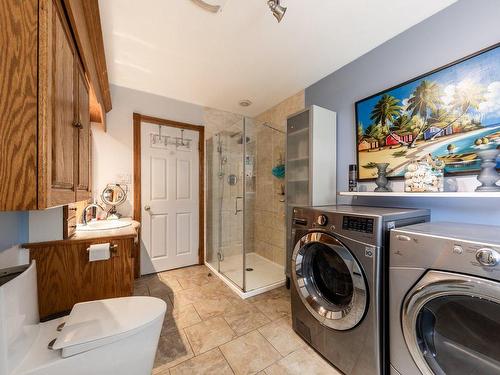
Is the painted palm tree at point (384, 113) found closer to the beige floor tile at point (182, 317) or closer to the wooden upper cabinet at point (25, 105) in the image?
the wooden upper cabinet at point (25, 105)

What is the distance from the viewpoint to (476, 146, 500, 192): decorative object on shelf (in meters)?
1.14

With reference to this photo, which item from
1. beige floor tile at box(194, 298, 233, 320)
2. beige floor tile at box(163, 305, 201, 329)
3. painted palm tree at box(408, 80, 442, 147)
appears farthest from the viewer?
beige floor tile at box(194, 298, 233, 320)

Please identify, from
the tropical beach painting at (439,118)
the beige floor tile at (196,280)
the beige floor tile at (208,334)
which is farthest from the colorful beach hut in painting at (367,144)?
the beige floor tile at (196,280)

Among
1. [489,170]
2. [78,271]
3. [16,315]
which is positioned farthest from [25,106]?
A: [489,170]

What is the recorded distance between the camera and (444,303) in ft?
3.04

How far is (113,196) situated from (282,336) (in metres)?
2.27

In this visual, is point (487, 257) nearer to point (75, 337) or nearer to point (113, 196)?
point (75, 337)

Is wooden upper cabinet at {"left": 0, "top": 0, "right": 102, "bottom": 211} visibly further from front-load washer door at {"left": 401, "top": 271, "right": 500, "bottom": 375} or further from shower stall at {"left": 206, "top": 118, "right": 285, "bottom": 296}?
shower stall at {"left": 206, "top": 118, "right": 285, "bottom": 296}

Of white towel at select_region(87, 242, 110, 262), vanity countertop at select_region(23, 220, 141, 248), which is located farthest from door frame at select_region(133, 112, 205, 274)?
white towel at select_region(87, 242, 110, 262)

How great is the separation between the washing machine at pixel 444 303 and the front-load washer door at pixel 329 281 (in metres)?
0.17

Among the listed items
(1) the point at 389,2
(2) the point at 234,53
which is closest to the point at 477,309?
(1) the point at 389,2

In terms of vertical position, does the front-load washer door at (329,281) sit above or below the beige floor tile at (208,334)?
above

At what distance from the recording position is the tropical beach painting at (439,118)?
4.10 ft

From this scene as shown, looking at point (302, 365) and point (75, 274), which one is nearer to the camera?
point (302, 365)
